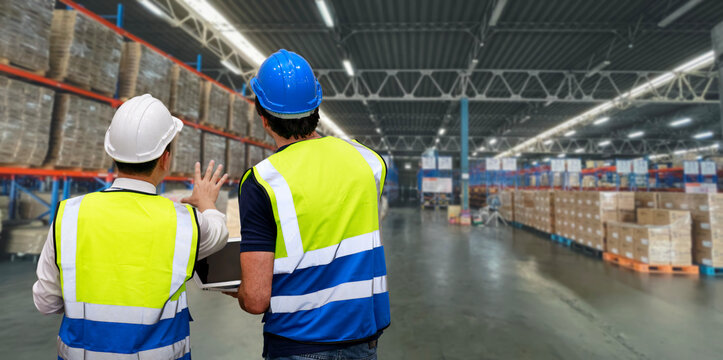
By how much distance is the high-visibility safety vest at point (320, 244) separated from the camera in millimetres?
781

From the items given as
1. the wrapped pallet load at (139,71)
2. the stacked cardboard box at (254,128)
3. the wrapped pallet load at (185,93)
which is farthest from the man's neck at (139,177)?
the stacked cardboard box at (254,128)

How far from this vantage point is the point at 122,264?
2.88 ft

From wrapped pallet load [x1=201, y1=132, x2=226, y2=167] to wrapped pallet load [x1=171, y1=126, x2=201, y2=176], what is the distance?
0.22 meters

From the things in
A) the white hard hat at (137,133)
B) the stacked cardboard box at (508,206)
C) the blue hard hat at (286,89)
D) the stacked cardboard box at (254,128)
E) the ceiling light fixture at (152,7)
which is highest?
the ceiling light fixture at (152,7)

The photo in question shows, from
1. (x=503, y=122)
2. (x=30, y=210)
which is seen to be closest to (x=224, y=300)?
(x=30, y=210)

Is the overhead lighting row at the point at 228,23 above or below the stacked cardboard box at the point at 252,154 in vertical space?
above

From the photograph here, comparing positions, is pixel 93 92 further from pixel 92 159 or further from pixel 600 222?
pixel 600 222

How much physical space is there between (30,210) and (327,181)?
29.7 ft

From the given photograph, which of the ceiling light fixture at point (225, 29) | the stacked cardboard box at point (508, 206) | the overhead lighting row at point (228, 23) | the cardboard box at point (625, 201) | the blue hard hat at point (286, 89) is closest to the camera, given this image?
the blue hard hat at point (286, 89)

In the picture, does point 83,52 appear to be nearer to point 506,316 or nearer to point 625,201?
point 506,316

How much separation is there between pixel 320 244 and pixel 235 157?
833 cm

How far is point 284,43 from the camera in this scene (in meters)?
9.69

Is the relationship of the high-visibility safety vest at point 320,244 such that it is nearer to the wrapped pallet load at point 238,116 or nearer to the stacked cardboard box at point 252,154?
the wrapped pallet load at point 238,116

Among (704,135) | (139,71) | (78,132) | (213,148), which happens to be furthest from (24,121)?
(704,135)
